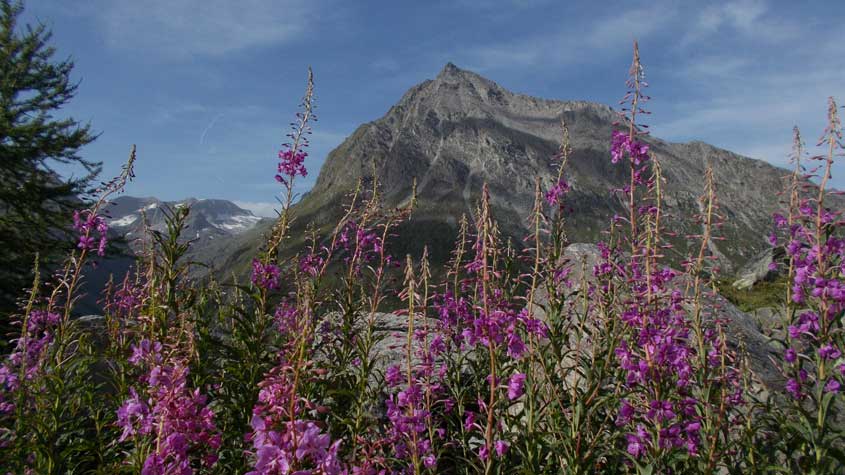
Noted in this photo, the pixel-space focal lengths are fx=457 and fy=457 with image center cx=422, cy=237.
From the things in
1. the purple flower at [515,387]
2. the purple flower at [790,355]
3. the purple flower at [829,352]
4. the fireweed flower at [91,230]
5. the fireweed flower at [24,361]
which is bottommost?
the fireweed flower at [24,361]

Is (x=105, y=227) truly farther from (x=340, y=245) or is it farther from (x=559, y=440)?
(x=559, y=440)

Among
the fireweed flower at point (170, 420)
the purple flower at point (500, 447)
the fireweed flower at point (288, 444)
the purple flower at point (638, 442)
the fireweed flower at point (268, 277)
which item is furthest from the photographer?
the fireweed flower at point (268, 277)

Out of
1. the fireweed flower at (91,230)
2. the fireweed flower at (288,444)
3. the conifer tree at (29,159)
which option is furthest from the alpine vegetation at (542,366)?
the conifer tree at (29,159)

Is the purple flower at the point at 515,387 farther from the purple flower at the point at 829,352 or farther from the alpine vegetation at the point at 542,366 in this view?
the purple flower at the point at 829,352

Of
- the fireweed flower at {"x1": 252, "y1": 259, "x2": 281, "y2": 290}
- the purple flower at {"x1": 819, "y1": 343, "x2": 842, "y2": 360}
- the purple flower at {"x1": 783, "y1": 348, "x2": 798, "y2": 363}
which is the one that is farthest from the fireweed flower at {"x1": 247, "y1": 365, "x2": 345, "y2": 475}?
the purple flower at {"x1": 783, "y1": 348, "x2": 798, "y2": 363}

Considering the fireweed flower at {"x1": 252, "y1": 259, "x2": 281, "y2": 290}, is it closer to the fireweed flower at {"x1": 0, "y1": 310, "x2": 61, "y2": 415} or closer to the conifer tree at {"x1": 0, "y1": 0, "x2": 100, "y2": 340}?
the fireweed flower at {"x1": 0, "y1": 310, "x2": 61, "y2": 415}

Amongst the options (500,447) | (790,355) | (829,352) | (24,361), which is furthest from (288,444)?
(790,355)

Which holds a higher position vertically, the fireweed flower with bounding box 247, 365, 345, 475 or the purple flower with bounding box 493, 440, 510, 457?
the fireweed flower with bounding box 247, 365, 345, 475

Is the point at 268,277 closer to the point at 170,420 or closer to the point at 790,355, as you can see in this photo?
the point at 170,420

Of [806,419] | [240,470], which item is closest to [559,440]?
[806,419]

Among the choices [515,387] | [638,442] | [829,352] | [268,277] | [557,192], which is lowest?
[638,442]

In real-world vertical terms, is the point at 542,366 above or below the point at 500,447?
above

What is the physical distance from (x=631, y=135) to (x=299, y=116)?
10.8ft

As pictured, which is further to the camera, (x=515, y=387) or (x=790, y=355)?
(x=790, y=355)
